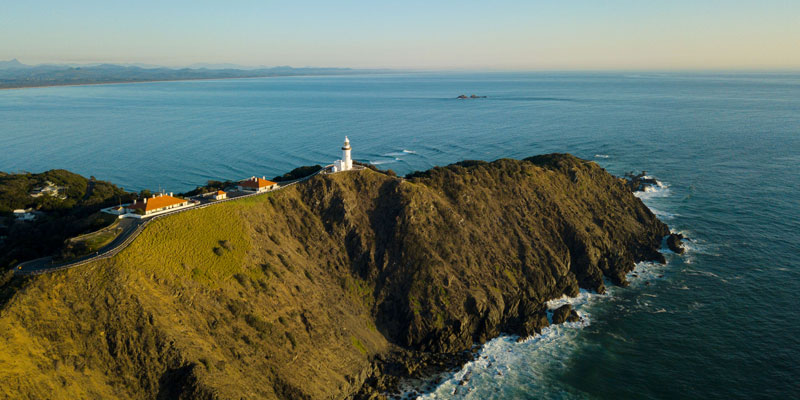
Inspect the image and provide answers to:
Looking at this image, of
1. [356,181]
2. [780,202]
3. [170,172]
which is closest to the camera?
[356,181]

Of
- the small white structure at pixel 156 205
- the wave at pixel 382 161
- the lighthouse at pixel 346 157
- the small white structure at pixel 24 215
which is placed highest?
the lighthouse at pixel 346 157

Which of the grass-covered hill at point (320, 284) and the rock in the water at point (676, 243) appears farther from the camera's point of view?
the rock in the water at point (676, 243)

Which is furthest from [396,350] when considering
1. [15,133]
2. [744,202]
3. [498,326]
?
[15,133]

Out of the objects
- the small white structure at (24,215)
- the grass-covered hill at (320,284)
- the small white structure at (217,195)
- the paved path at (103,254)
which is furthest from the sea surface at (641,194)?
the small white structure at (217,195)

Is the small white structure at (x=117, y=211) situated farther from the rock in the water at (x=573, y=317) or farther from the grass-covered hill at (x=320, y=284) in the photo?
the rock in the water at (x=573, y=317)

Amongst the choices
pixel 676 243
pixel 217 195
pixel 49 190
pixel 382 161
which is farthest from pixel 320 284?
pixel 382 161

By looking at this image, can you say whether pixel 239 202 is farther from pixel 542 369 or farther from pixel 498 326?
pixel 542 369

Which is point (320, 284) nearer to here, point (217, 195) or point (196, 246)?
point (196, 246)

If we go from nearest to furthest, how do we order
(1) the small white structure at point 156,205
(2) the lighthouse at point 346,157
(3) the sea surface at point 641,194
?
(3) the sea surface at point 641,194, (1) the small white structure at point 156,205, (2) the lighthouse at point 346,157
